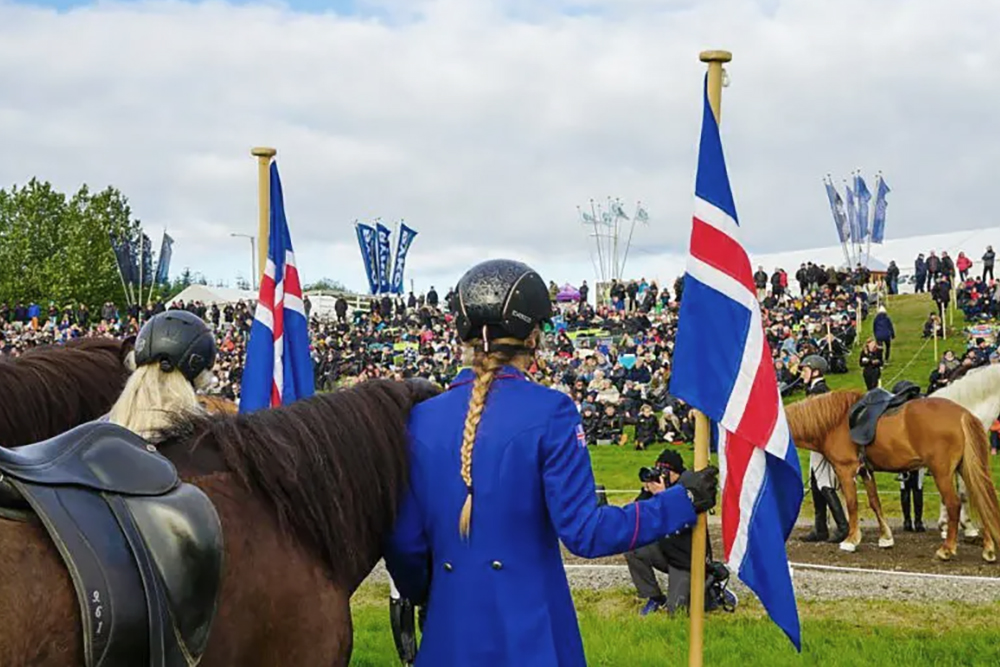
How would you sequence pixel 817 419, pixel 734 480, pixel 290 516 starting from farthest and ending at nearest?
pixel 817 419, pixel 734 480, pixel 290 516

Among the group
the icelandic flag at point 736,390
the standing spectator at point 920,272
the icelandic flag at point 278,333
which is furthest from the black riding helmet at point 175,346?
the standing spectator at point 920,272

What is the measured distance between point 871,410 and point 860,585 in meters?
2.96

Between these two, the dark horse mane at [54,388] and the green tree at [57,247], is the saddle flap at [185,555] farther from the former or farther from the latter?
the green tree at [57,247]

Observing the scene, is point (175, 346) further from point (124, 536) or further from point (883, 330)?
point (883, 330)

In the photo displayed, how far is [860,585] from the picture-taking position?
909cm

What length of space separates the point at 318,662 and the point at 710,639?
4448mm

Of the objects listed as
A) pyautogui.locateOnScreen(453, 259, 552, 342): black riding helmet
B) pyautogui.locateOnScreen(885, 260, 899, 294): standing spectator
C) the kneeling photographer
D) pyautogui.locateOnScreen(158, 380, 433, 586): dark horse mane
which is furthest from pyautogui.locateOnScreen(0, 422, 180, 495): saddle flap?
pyautogui.locateOnScreen(885, 260, 899, 294): standing spectator

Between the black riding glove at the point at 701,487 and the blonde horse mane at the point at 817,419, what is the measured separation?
875cm

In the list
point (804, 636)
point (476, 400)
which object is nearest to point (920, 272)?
point (804, 636)

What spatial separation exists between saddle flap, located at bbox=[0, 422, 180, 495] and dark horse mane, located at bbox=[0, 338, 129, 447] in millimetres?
2016

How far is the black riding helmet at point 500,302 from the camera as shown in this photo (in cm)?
321

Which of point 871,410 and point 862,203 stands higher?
point 862,203

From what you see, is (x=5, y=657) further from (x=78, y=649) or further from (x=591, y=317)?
(x=591, y=317)

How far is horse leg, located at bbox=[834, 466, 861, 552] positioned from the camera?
11196 mm
